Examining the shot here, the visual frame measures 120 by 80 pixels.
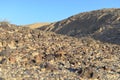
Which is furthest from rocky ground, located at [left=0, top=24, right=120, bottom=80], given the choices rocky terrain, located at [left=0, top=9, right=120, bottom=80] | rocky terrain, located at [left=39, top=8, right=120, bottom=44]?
rocky terrain, located at [left=39, top=8, right=120, bottom=44]

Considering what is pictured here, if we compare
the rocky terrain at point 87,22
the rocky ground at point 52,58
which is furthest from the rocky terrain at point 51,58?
the rocky terrain at point 87,22

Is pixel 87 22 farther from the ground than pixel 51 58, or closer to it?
farther from the ground

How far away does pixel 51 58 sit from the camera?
41.5 feet

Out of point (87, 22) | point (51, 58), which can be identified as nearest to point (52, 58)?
point (51, 58)

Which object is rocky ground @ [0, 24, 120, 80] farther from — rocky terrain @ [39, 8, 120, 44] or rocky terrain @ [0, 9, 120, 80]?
rocky terrain @ [39, 8, 120, 44]

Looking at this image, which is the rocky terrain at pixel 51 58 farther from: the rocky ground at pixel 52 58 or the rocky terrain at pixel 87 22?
the rocky terrain at pixel 87 22

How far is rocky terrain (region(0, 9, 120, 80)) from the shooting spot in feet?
36.7

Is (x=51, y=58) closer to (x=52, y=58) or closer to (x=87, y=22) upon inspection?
(x=52, y=58)

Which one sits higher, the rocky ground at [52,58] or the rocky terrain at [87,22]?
the rocky terrain at [87,22]

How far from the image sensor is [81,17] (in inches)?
1651

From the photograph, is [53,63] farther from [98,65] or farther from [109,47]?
[109,47]

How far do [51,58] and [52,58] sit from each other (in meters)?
0.04

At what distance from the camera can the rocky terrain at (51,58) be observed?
1119 cm

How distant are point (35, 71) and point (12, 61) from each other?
0.96 metres
